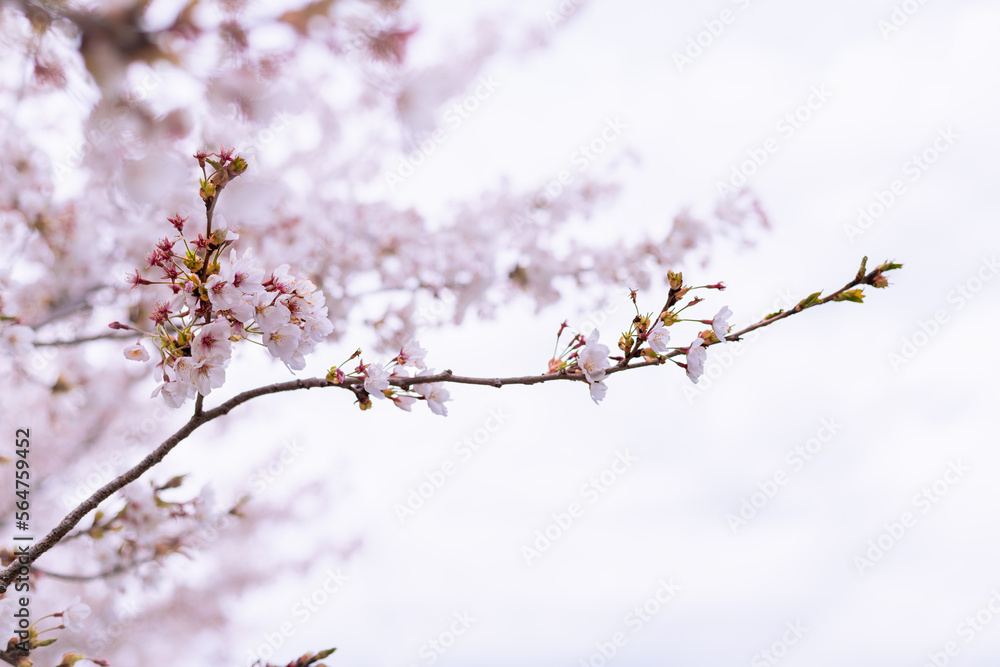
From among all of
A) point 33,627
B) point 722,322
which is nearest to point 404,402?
point 722,322

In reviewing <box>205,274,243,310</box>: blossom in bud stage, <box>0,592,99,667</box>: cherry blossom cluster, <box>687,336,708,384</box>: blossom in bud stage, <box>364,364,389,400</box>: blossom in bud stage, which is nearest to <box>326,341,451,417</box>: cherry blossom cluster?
<box>364,364,389,400</box>: blossom in bud stage

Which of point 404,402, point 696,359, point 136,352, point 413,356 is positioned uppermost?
point 136,352

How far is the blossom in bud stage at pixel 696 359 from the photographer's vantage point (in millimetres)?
1641

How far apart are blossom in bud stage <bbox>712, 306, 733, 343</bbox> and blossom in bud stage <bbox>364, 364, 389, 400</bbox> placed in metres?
0.75

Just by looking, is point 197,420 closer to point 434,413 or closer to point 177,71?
point 434,413

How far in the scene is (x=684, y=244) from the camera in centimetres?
450

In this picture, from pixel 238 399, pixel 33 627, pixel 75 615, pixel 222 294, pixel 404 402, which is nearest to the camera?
pixel 222 294

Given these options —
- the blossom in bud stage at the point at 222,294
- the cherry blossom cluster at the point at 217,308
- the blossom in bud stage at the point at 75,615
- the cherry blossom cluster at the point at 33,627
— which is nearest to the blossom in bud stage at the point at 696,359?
the cherry blossom cluster at the point at 217,308

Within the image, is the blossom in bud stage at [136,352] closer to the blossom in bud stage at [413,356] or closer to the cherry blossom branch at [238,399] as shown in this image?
the cherry blossom branch at [238,399]

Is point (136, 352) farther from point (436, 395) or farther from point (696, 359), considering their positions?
point (696, 359)

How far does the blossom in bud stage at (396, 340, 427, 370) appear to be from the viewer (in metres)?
1.74

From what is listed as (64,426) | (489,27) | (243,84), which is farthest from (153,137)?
(64,426)

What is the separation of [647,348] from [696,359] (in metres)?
0.11

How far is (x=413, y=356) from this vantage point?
5.74ft
